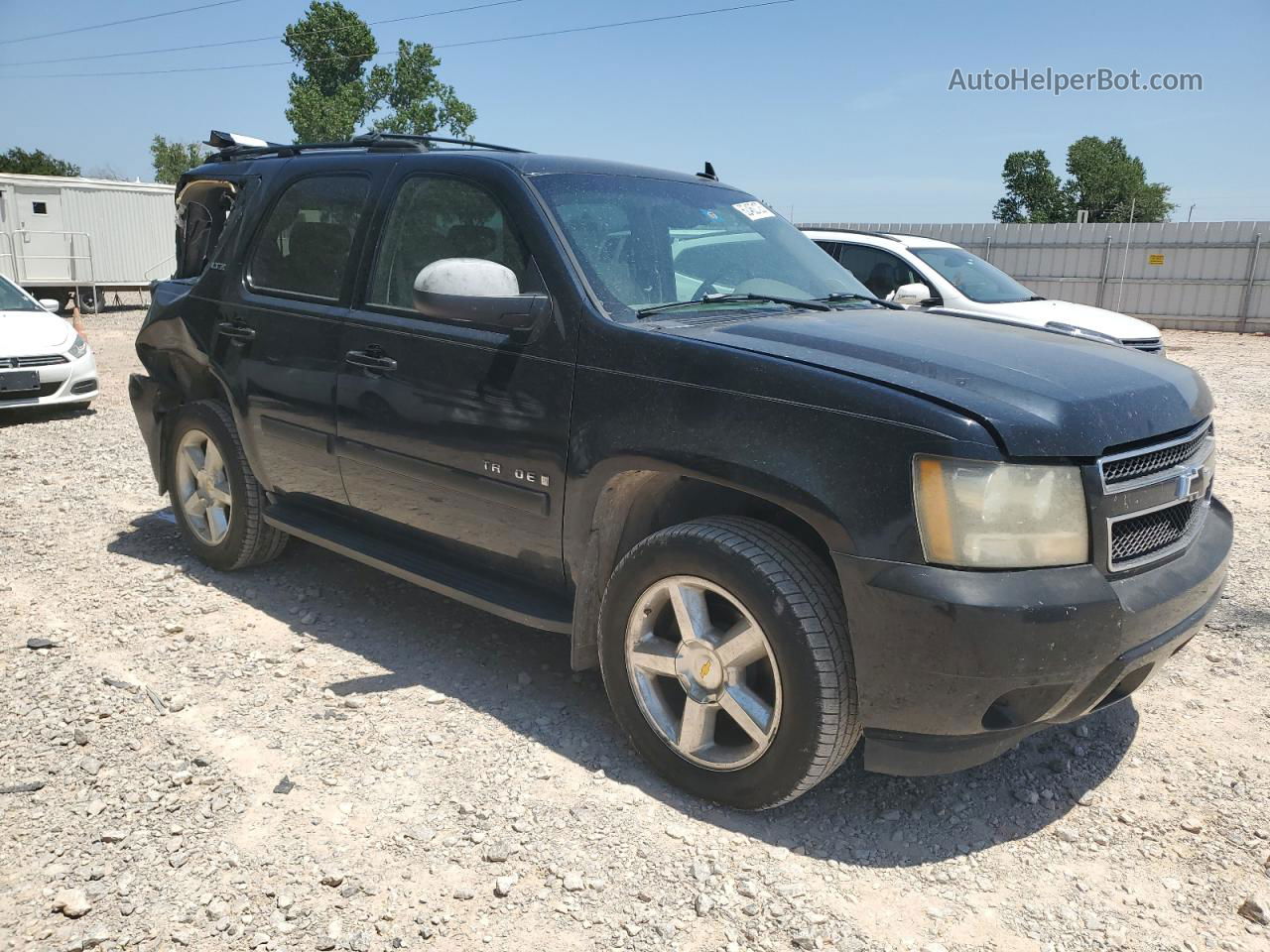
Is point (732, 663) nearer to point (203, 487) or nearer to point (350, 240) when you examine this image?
point (350, 240)

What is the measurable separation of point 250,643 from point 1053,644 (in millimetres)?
3182

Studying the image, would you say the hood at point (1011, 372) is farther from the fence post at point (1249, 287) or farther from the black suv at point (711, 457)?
the fence post at point (1249, 287)

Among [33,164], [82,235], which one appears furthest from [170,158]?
[82,235]

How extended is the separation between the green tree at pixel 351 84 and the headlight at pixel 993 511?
43.3 metres

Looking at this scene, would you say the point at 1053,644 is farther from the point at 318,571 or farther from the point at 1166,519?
the point at 318,571

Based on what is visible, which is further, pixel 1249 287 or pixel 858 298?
pixel 1249 287

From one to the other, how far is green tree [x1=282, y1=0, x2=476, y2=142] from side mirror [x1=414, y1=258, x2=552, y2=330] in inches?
1656

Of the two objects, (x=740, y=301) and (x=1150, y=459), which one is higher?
(x=740, y=301)

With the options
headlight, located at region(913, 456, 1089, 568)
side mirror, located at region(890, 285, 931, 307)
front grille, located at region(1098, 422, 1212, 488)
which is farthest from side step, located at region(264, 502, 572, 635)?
side mirror, located at region(890, 285, 931, 307)

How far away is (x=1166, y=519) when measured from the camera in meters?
2.78

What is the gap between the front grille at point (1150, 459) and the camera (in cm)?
256

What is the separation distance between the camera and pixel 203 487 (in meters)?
4.88

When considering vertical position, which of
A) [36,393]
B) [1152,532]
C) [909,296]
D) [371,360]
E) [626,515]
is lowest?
[36,393]

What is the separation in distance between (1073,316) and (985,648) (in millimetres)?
8404
